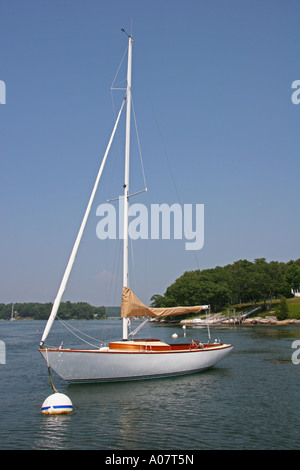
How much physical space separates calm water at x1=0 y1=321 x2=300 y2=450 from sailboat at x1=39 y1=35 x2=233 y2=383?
696mm

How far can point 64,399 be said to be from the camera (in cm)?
1792

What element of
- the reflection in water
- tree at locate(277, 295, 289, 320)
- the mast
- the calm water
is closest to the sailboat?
the mast

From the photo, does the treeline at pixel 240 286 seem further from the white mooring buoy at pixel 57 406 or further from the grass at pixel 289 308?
the white mooring buoy at pixel 57 406

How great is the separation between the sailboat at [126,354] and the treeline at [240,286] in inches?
3499

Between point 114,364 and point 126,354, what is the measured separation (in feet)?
2.96

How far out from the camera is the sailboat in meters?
22.3

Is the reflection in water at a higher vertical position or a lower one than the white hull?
lower

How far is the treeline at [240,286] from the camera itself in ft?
387

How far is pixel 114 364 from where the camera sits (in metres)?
23.1

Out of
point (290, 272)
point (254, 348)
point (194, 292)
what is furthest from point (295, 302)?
point (254, 348)

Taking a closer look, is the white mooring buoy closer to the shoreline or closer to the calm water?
the calm water

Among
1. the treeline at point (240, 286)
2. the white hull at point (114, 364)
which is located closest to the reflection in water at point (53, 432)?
the white hull at point (114, 364)
